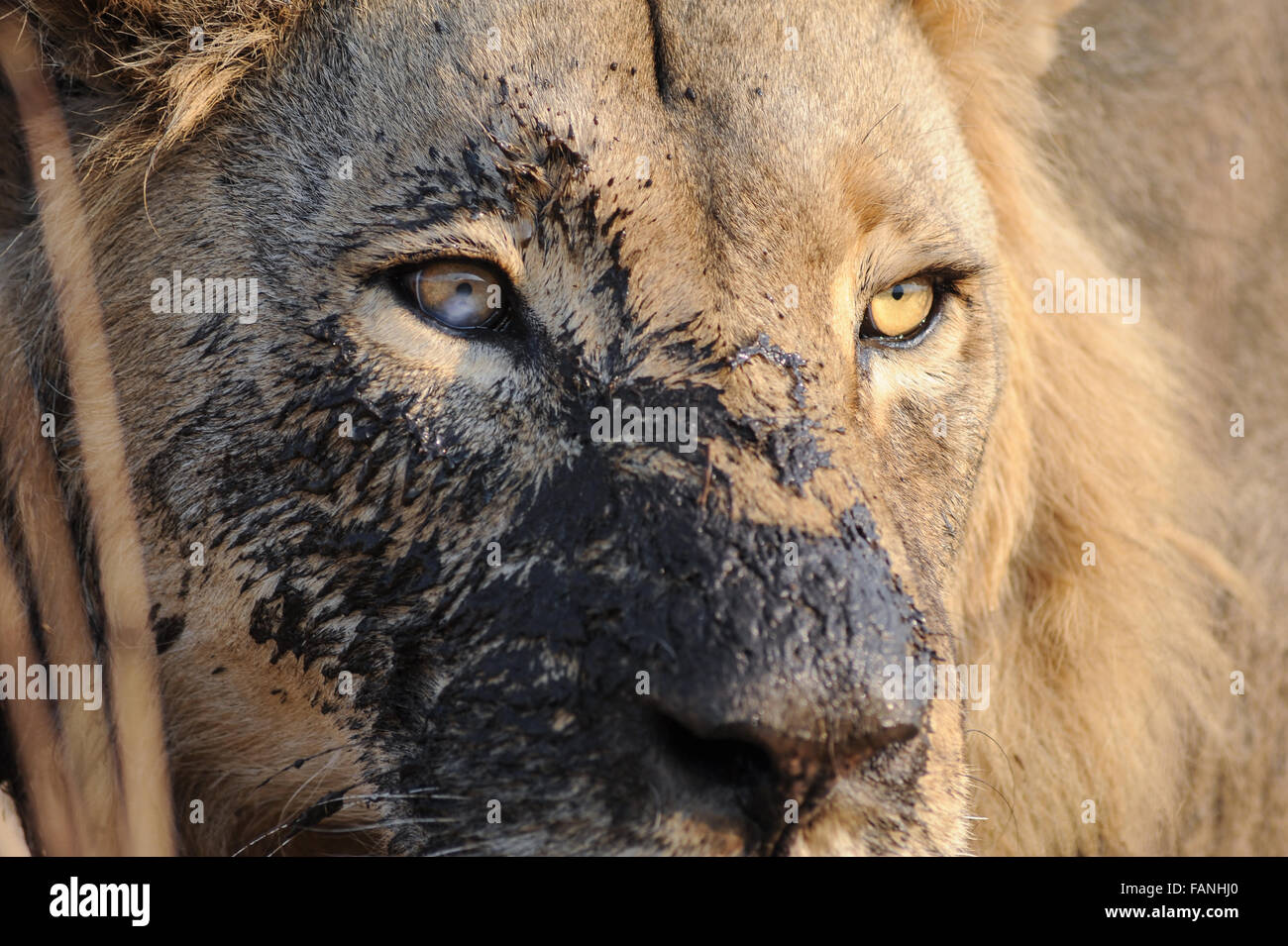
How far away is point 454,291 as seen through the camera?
2568 millimetres

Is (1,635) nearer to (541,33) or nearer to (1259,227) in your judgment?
(541,33)

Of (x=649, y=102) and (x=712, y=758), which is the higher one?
(x=649, y=102)

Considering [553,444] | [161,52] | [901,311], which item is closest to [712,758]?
[553,444]

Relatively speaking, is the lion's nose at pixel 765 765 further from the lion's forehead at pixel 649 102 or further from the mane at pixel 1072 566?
the mane at pixel 1072 566

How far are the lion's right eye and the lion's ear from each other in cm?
141

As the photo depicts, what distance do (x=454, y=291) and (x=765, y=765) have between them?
1065 mm

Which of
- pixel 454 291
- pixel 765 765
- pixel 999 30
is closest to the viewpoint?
pixel 765 765

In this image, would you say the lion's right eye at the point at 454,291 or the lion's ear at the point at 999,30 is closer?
the lion's right eye at the point at 454,291

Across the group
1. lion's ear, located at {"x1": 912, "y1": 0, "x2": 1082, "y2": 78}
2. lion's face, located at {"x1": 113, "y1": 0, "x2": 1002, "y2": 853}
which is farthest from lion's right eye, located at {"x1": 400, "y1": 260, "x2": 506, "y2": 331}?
lion's ear, located at {"x1": 912, "y1": 0, "x2": 1082, "y2": 78}

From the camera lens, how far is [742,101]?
8.88 feet

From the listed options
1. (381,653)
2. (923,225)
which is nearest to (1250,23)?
(923,225)

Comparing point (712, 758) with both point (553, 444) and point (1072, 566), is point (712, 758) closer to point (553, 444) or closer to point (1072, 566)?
point (553, 444)

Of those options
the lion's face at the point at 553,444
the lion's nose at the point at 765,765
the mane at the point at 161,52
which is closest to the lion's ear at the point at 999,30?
the lion's face at the point at 553,444

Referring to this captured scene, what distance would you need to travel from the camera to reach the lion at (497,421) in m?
2.21
